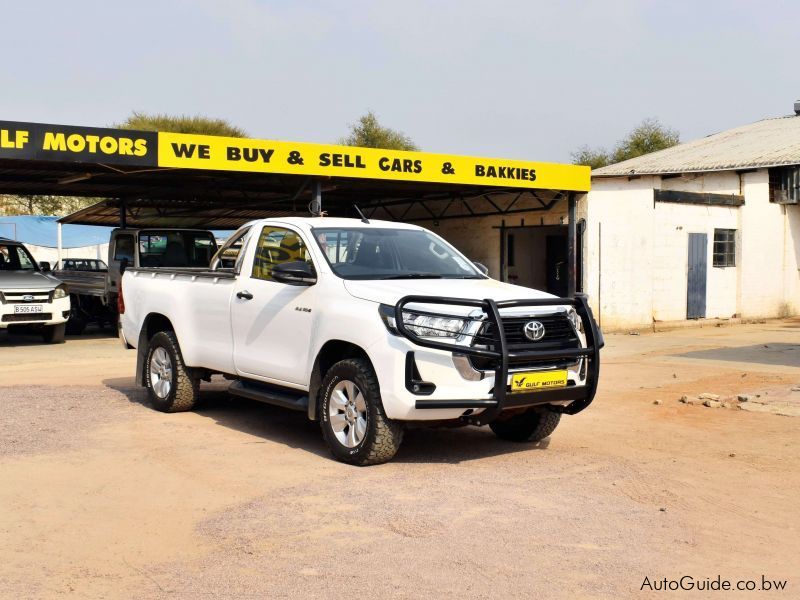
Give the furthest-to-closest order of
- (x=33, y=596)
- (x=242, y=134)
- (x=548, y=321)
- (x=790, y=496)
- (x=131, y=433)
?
(x=242, y=134), (x=131, y=433), (x=548, y=321), (x=790, y=496), (x=33, y=596)

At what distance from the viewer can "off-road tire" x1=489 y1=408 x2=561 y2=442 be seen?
8023 millimetres

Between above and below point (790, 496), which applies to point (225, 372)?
above

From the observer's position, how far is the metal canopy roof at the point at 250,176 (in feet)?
51.7

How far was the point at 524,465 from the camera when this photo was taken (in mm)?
7277

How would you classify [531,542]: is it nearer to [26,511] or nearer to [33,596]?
[33,596]

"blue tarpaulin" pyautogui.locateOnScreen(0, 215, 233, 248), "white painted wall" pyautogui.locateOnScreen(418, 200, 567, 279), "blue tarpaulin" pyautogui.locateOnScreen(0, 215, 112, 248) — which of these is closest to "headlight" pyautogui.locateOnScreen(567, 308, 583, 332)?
"white painted wall" pyautogui.locateOnScreen(418, 200, 567, 279)

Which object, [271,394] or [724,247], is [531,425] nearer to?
[271,394]

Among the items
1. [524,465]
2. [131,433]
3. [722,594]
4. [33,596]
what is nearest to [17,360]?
[131,433]

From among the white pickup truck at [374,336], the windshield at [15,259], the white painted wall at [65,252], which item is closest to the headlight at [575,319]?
the white pickup truck at [374,336]

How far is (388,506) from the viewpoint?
237 inches

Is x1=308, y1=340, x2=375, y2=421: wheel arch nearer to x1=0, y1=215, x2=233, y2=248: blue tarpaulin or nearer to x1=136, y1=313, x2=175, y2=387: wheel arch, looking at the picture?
x1=136, y1=313, x2=175, y2=387: wheel arch

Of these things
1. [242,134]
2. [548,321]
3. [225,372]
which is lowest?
[225,372]

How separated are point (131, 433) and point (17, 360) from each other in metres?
7.29

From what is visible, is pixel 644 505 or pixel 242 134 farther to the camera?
pixel 242 134
